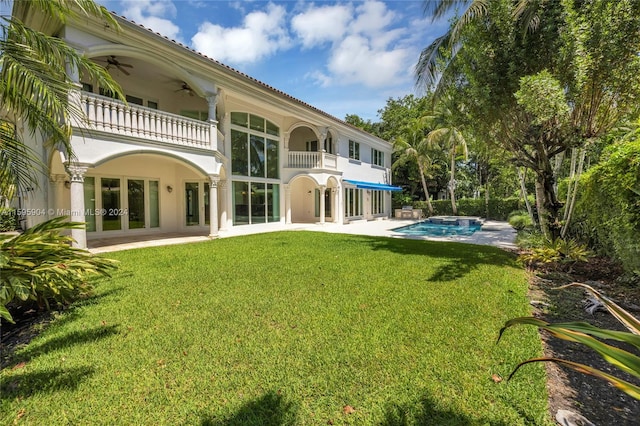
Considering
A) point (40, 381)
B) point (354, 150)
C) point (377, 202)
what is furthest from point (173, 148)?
point (377, 202)

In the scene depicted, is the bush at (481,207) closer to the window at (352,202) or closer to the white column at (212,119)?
the window at (352,202)

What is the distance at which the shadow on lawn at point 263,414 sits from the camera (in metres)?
3.23

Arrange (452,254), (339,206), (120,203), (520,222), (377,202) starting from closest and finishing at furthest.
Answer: (452,254) < (120,203) < (520,222) < (339,206) < (377,202)

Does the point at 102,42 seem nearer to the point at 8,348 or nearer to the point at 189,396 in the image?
the point at 8,348

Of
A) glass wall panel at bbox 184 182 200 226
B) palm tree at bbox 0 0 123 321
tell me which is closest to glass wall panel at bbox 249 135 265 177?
glass wall panel at bbox 184 182 200 226

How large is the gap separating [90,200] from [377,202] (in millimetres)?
26923

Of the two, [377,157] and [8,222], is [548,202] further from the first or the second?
[8,222]

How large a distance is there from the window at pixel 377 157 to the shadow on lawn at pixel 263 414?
3238 cm

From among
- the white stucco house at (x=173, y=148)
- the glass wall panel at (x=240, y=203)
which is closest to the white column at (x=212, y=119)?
the white stucco house at (x=173, y=148)

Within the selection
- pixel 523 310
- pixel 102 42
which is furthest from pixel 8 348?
pixel 102 42

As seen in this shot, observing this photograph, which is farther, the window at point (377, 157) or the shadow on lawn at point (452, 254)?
the window at point (377, 157)

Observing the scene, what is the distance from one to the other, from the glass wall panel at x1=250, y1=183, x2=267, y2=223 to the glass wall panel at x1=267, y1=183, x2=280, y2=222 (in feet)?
1.58

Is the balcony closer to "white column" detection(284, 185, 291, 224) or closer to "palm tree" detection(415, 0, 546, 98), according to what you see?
"white column" detection(284, 185, 291, 224)

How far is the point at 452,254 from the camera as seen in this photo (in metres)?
12.3
